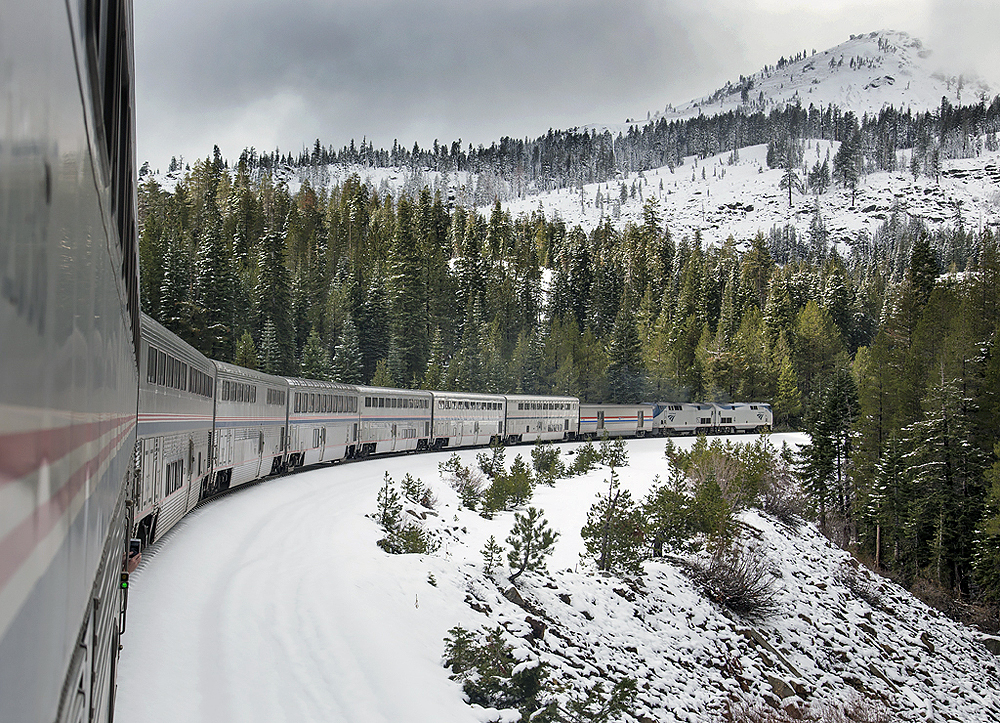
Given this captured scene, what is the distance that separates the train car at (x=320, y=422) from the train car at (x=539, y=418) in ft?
51.9

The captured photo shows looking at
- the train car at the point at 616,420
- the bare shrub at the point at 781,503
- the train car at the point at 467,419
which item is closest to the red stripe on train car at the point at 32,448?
the bare shrub at the point at 781,503

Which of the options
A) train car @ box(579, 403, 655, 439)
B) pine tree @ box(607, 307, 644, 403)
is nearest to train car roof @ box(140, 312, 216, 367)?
train car @ box(579, 403, 655, 439)

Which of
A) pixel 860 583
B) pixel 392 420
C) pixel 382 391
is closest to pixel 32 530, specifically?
pixel 860 583

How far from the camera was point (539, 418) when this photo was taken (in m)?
49.4

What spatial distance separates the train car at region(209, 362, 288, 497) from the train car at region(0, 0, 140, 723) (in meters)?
17.3

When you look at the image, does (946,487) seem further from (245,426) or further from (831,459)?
(245,426)

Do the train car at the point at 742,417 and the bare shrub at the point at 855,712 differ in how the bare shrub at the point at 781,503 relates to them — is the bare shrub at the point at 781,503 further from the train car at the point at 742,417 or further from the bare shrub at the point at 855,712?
the train car at the point at 742,417

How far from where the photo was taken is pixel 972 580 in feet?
122

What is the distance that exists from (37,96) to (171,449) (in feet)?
44.8

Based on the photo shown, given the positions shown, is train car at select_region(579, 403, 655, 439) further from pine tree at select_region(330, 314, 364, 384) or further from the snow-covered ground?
the snow-covered ground

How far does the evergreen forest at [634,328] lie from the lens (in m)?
39.6

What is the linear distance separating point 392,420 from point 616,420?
2569 cm

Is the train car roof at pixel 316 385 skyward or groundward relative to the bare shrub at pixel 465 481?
skyward

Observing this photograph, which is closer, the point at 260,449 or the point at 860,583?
the point at 260,449
